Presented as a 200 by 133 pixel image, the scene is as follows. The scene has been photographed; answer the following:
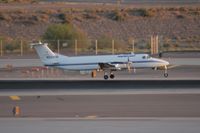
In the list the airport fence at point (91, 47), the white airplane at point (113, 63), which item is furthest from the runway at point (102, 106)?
the airport fence at point (91, 47)

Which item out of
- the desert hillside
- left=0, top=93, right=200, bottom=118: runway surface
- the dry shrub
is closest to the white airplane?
left=0, top=93, right=200, bottom=118: runway surface

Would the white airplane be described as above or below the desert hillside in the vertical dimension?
below

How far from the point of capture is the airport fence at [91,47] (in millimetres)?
61125

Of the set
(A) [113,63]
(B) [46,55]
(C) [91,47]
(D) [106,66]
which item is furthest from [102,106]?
(C) [91,47]

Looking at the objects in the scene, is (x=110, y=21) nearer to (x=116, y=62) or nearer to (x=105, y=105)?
(x=116, y=62)

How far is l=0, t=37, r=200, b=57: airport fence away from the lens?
61125mm

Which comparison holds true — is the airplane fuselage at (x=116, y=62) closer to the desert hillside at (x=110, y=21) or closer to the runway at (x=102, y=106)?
the runway at (x=102, y=106)

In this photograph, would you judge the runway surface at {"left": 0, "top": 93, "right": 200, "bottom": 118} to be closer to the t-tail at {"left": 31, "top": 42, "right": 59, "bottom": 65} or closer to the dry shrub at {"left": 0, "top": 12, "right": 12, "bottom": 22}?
the t-tail at {"left": 31, "top": 42, "right": 59, "bottom": 65}

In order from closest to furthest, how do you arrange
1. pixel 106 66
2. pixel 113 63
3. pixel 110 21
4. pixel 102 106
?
pixel 102 106, pixel 106 66, pixel 113 63, pixel 110 21

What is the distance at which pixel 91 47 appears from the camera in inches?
2630
